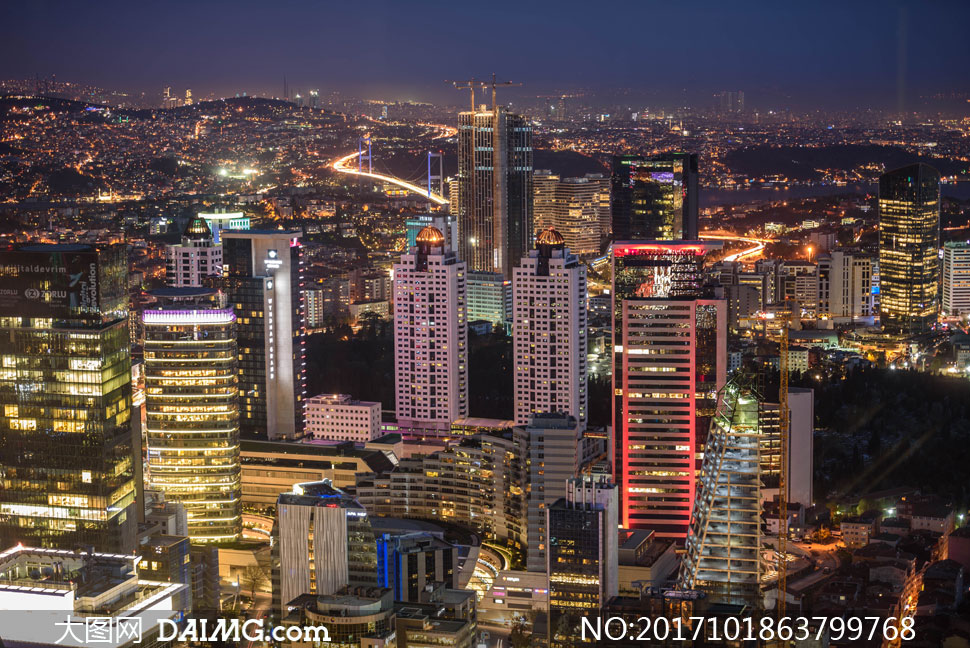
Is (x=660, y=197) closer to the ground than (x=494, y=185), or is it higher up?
closer to the ground

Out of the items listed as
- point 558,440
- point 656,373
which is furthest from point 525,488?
point 656,373

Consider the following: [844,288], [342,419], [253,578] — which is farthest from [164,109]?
[844,288]

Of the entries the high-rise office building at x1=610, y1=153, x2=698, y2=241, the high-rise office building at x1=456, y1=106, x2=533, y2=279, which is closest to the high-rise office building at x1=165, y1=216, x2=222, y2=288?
the high-rise office building at x1=456, y1=106, x2=533, y2=279

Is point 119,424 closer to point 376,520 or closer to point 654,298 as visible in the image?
point 376,520

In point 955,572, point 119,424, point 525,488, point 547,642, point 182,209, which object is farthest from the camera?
point 182,209

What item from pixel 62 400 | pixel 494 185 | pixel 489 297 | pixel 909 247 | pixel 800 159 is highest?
pixel 800 159

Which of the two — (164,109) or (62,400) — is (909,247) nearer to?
(164,109)
